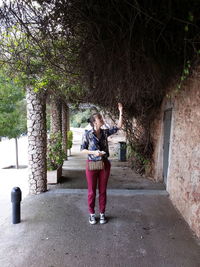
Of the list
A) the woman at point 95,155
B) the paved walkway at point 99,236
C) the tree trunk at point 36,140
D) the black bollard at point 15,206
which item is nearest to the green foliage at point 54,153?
the tree trunk at point 36,140

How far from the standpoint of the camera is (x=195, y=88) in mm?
2814

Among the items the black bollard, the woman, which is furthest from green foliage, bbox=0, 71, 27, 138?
the woman

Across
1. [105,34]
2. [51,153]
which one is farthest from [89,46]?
[51,153]

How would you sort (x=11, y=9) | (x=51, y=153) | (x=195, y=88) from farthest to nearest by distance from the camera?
(x=51, y=153)
(x=195, y=88)
(x=11, y=9)

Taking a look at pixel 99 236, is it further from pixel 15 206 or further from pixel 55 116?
pixel 55 116

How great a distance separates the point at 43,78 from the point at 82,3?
1827 millimetres

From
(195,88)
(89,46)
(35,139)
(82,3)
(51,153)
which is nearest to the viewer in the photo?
(82,3)

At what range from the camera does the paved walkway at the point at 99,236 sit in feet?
6.99

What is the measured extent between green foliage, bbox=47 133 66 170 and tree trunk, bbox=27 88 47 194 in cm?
100

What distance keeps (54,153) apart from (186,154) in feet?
12.3

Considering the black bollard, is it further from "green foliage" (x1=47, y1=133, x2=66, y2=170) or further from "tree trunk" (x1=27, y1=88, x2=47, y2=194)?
"green foliage" (x1=47, y1=133, x2=66, y2=170)

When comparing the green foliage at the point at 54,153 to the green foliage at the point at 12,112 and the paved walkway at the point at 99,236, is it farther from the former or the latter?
the green foliage at the point at 12,112

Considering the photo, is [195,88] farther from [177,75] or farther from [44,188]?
[44,188]

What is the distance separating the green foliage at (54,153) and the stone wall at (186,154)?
10.4 ft
